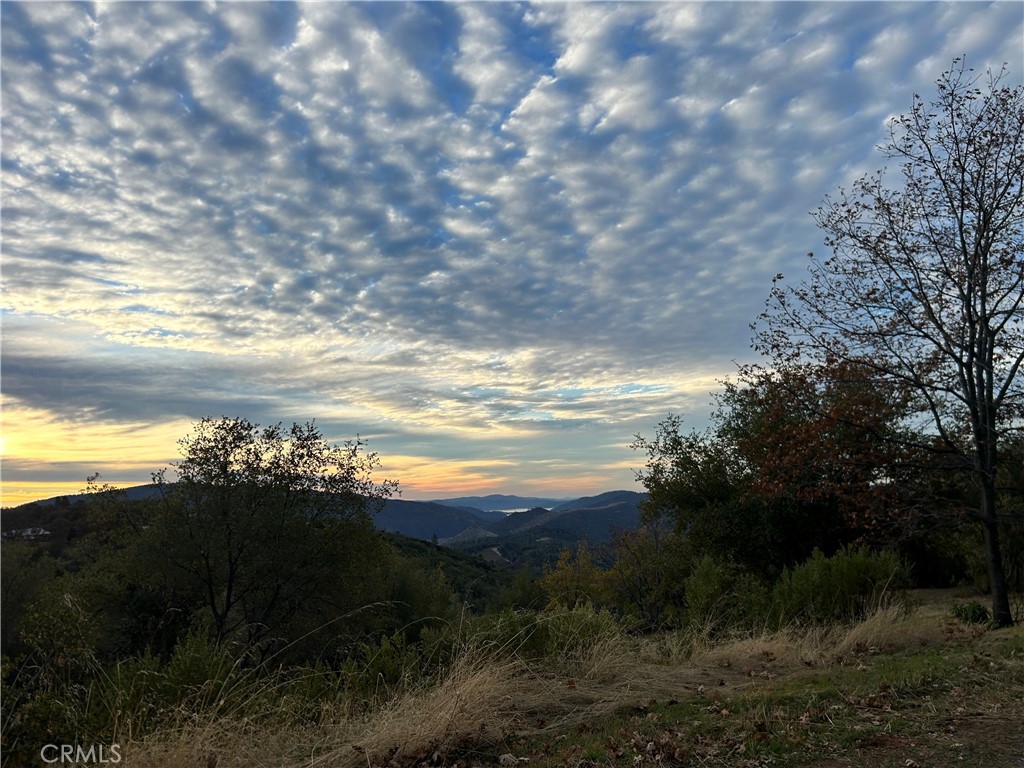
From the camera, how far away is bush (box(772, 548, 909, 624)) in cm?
1011

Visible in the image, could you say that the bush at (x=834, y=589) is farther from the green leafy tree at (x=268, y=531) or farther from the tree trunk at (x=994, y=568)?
the green leafy tree at (x=268, y=531)

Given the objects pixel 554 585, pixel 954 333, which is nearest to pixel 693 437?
pixel 954 333

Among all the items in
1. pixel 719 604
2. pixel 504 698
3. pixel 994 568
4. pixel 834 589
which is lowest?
pixel 719 604

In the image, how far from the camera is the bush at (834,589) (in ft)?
33.2

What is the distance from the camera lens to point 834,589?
10.3 metres

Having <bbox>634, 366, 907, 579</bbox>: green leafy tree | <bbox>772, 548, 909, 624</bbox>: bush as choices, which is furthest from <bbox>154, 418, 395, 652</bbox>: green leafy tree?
<bbox>772, 548, 909, 624</bbox>: bush

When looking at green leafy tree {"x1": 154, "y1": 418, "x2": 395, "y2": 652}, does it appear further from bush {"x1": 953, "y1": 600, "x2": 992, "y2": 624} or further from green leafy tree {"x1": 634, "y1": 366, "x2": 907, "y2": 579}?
bush {"x1": 953, "y1": 600, "x2": 992, "y2": 624}

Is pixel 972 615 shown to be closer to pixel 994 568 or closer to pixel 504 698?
pixel 994 568

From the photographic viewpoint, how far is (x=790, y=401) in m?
12.1

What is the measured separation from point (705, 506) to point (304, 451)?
16342 millimetres

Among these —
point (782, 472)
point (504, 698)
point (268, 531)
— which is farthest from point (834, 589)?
point (268, 531)

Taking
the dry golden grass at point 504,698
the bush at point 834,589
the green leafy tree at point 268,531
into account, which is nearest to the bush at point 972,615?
the bush at point 834,589

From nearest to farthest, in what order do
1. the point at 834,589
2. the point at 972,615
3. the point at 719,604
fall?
the point at 834,589, the point at 972,615, the point at 719,604

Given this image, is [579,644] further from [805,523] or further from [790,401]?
[805,523]
